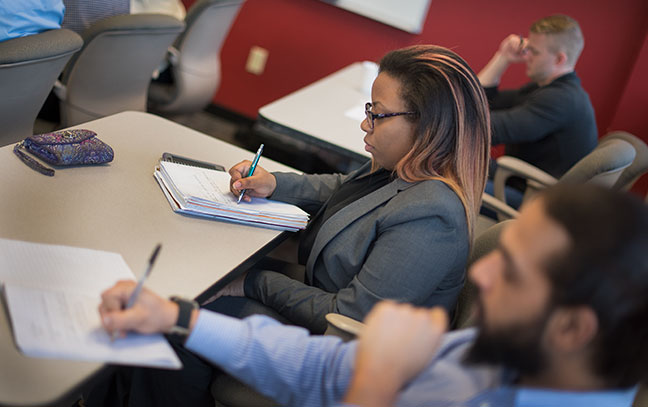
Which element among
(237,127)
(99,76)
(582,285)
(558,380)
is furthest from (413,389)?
(237,127)

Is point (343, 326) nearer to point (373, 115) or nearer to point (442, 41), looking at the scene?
point (373, 115)

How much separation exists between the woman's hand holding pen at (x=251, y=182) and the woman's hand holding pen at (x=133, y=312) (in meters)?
0.60

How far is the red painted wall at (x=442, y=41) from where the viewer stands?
3.65m

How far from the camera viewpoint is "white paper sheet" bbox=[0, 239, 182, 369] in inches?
36.6

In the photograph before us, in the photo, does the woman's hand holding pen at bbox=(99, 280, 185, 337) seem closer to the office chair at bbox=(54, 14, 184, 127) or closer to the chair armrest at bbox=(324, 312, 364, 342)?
the chair armrest at bbox=(324, 312, 364, 342)

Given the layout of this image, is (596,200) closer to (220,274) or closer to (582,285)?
(582,285)

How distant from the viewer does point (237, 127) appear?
4703 mm

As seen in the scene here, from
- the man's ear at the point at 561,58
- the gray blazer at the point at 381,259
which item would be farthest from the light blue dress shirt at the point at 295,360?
the man's ear at the point at 561,58

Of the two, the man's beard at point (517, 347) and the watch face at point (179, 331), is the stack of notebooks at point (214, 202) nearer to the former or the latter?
the watch face at point (179, 331)

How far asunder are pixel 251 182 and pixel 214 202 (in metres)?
0.15

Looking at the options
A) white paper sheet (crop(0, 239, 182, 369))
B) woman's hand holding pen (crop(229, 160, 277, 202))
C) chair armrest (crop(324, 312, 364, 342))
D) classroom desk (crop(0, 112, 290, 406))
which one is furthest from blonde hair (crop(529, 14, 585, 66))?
white paper sheet (crop(0, 239, 182, 369))

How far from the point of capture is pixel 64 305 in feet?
3.31

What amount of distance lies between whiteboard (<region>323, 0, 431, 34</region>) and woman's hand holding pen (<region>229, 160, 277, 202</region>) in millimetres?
2697

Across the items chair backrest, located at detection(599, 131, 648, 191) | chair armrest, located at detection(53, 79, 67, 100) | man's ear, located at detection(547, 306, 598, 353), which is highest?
man's ear, located at detection(547, 306, 598, 353)
